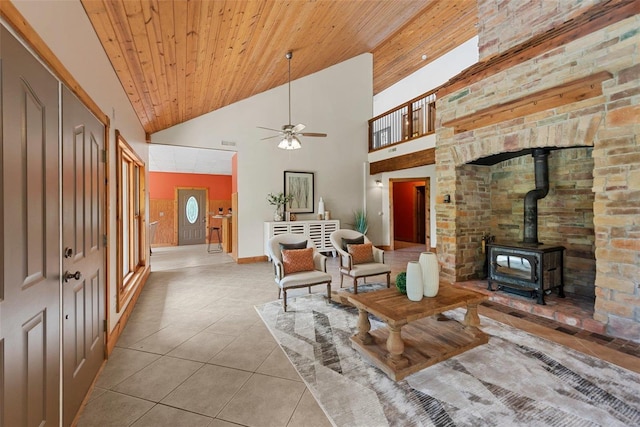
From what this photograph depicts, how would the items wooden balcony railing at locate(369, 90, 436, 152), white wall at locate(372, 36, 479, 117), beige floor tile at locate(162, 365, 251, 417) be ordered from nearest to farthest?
beige floor tile at locate(162, 365, 251, 417) < wooden balcony railing at locate(369, 90, 436, 152) < white wall at locate(372, 36, 479, 117)

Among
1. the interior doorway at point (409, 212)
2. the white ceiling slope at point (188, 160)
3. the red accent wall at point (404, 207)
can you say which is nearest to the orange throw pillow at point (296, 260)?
the white ceiling slope at point (188, 160)

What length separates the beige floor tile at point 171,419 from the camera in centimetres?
167

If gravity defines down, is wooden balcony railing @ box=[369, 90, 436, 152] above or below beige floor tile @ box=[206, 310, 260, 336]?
above

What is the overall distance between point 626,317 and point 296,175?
5916 mm

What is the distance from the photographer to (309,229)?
6.84 m

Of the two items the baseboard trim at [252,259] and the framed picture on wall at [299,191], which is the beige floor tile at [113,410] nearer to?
the baseboard trim at [252,259]

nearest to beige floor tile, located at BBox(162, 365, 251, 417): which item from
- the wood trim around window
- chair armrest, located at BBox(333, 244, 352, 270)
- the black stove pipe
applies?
the wood trim around window

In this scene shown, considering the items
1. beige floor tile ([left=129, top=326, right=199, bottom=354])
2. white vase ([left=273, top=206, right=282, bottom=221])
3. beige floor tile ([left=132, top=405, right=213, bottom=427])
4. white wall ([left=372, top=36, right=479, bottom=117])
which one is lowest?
beige floor tile ([left=132, top=405, right=213, bottom=427])

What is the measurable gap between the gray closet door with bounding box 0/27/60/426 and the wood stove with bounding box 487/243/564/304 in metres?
4.33

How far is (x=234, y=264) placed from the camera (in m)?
6.29

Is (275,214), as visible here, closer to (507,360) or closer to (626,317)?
(507,360)

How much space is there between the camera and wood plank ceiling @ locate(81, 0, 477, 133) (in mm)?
2193

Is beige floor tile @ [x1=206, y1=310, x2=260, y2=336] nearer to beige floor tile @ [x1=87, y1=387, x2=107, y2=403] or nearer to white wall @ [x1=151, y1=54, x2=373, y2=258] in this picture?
beige floor tile @ [x1=87, y1=387, x2=107, y2=403]

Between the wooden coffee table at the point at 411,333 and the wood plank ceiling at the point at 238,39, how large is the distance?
2.71 m
